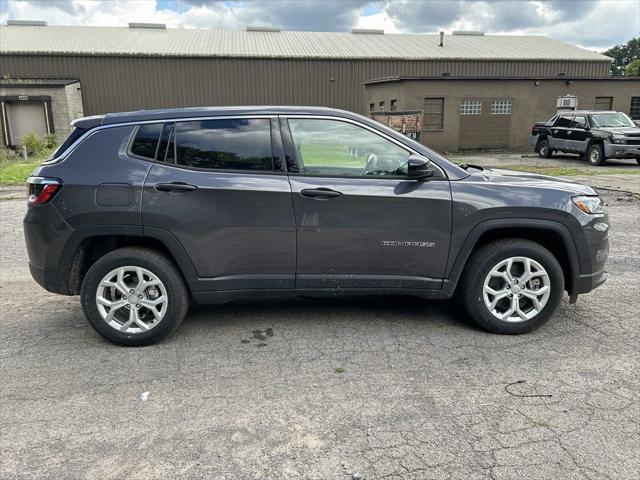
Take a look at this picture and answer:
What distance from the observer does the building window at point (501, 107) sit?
1000 inches

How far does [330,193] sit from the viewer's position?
3801 mm

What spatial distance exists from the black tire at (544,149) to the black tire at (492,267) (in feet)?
61.9

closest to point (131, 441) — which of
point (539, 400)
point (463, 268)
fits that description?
point (539, 400)

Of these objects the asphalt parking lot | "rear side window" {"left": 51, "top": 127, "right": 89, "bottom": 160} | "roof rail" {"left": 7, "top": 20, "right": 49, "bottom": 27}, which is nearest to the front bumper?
the asphalt parking lot

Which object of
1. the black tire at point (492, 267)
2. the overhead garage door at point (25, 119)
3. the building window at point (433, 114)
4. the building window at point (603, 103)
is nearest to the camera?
Answer: the black tire at point (492, 267)

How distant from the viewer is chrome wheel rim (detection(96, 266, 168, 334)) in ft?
12.5

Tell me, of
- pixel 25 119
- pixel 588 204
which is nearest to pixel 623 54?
pixel 25 119

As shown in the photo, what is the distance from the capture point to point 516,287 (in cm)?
401

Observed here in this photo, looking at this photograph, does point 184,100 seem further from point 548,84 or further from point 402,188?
point 402,188

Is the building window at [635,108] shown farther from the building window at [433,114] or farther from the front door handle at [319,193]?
the front door handle at [319,193]

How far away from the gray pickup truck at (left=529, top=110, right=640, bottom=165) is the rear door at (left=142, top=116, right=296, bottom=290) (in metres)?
17.1

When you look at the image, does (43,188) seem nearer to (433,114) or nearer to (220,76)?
(433,114)

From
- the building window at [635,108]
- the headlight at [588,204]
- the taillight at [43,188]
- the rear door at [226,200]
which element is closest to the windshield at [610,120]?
the building window at [635,108]

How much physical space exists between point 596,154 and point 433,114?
8.66 m
